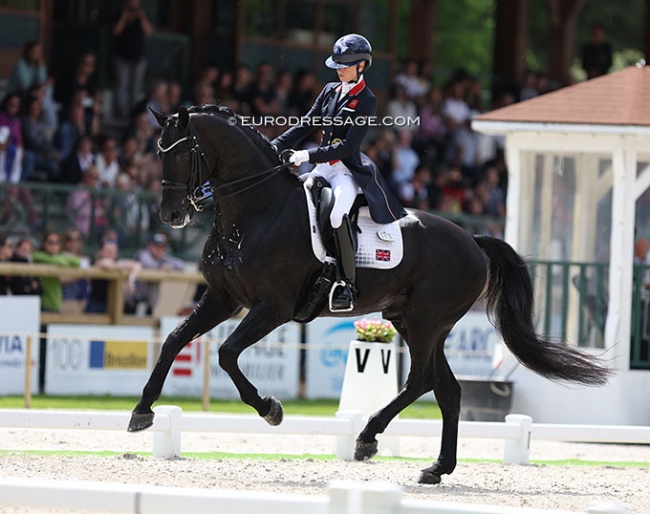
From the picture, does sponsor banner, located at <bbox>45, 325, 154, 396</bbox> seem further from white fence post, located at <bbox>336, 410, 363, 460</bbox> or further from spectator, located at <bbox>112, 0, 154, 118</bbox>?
Answer: white fence post, located at <bbox>336, 410, 363, 460</bbox>

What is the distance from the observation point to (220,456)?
10.9 m

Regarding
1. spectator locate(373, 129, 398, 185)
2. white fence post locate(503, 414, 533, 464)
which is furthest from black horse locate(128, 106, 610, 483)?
spectator locate(373, 129, 398, 185)

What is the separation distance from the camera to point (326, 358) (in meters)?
17.7

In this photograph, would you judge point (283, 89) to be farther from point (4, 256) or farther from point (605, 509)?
point (605, 509)

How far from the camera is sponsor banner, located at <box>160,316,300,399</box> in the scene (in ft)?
55.2

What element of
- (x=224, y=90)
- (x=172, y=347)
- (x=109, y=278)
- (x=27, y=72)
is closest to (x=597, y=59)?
(x=224, y=90)

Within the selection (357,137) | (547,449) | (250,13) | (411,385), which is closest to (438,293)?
(411,385)

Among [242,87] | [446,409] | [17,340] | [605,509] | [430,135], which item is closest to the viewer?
[605,509]

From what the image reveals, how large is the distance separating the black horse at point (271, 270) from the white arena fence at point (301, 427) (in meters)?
1.10

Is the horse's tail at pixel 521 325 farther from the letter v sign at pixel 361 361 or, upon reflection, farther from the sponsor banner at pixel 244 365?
the sponsor banner at pixel 244 365

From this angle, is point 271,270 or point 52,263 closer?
point 271,270

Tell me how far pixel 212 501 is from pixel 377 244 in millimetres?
4337

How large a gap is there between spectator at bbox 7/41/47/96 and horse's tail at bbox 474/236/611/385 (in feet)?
32.4

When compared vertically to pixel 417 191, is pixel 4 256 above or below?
below
